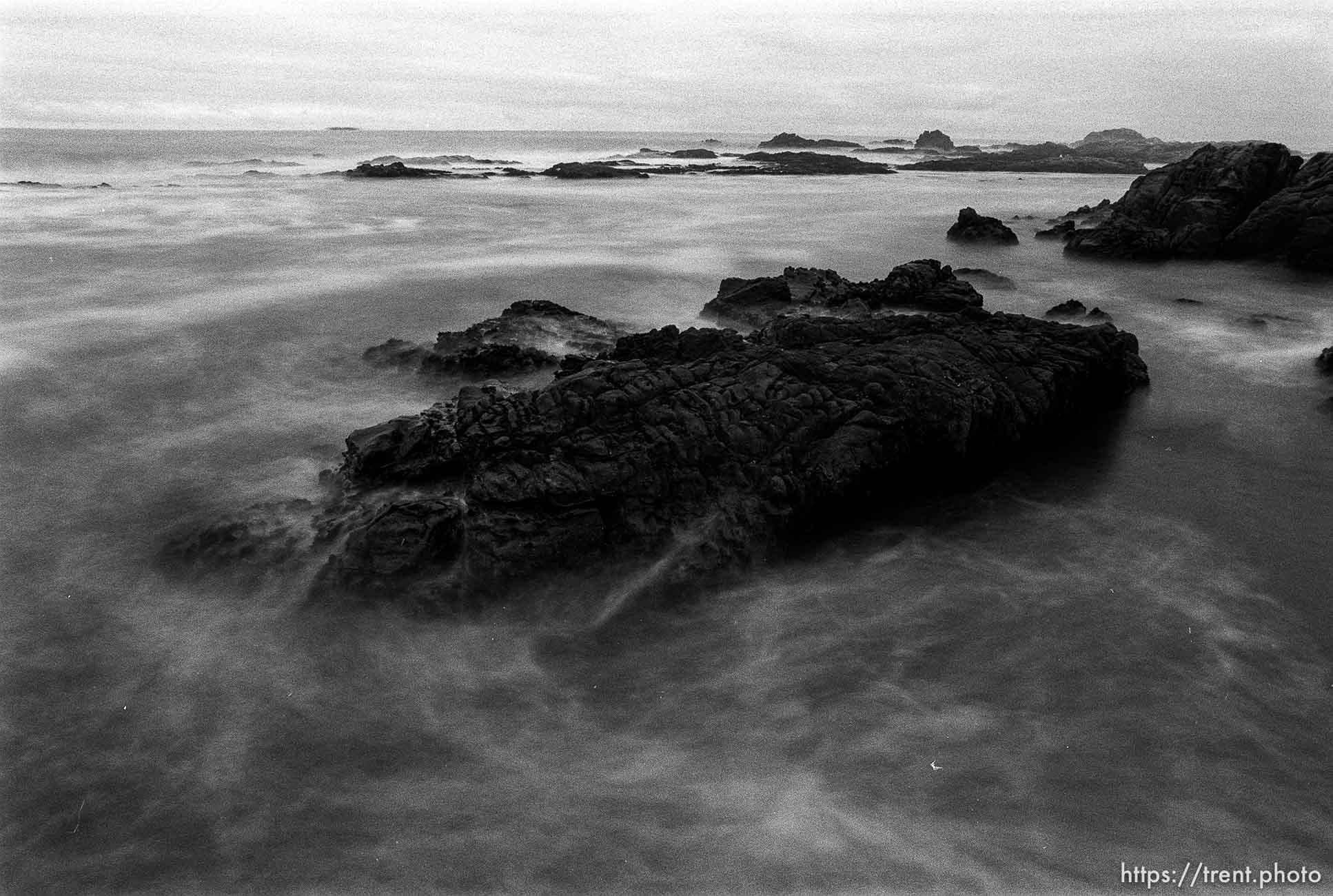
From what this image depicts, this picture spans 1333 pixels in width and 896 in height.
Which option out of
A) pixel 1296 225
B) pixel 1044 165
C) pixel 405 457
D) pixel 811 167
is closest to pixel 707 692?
pixel 405 457

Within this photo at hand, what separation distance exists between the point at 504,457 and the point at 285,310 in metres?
14.2

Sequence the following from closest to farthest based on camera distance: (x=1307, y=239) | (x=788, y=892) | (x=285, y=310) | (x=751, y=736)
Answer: (x=788, y=892), (x=751, y=736), (x=285, y=310), (x=1307, y=239)

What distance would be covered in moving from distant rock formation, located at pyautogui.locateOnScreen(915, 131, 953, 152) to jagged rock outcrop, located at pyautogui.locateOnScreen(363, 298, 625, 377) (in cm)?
15443

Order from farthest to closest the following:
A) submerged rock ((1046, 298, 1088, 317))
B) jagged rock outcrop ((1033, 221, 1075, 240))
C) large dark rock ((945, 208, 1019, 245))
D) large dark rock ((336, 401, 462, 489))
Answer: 1. jagged rock outcrop ((1033, 221, 1075, 240))
2. large dark rock ((945, 208, 1019, 245))
3. submerged rock ((1046, 298, 1088, 317))
4. large dark rock ((336, 401, 462, 489))

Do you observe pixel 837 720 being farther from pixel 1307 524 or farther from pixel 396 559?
pixel 1307 524

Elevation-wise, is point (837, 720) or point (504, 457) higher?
point (504, 457)

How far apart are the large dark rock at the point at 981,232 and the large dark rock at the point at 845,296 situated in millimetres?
14879

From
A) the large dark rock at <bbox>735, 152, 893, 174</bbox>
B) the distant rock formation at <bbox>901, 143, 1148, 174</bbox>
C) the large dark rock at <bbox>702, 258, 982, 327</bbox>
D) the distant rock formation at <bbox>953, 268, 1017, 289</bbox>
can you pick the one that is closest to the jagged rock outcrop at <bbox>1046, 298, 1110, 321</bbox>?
the large dark rock at <bbox>702, 258, 982, 327</bbox>

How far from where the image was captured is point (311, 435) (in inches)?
516

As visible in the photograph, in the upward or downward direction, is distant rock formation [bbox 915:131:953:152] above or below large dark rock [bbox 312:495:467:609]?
above

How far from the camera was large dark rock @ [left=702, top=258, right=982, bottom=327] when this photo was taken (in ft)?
63.6

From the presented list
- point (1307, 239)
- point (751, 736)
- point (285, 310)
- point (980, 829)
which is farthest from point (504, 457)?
point (1307, 239)

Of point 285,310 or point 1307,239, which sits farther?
point 1307,239

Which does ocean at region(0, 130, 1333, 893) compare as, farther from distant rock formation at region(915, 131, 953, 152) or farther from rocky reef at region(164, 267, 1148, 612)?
distant rock formation at region(915, 131, 953, 152)
